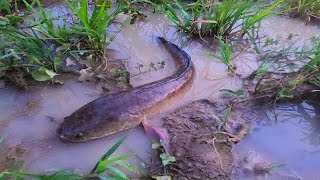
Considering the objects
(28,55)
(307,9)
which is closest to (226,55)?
(307,9)

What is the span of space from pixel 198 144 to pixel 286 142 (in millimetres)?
670

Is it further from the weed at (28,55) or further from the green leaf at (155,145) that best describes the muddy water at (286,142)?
the weed at (28,55)

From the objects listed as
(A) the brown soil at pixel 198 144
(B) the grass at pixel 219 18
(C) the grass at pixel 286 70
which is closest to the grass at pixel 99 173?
(A) the brown soil at pixel 198 144

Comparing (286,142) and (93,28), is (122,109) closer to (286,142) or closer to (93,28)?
(93,28)

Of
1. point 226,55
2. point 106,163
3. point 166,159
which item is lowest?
point 166,159

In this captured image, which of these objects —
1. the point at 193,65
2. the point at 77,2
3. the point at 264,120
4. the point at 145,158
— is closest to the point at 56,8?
the point at 77,2

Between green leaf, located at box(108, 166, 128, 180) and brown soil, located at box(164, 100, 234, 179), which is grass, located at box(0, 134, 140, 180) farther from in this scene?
brown soil, located at box(164, 100, 234, 179)

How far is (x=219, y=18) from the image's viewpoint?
357cm

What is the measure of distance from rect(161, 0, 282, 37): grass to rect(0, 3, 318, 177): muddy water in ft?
0.48

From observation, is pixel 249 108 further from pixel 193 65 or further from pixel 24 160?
pixel 24 160

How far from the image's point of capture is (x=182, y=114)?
113 inches

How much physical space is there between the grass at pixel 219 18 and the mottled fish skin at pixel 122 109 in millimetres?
720

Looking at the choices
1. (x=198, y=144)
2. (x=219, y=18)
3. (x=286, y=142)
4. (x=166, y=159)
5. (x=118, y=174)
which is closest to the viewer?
(x=118, y=174)

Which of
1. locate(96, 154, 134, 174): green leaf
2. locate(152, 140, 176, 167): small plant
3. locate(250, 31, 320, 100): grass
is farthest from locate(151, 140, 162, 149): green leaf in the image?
locate(250, 31, 320, 100): grass
